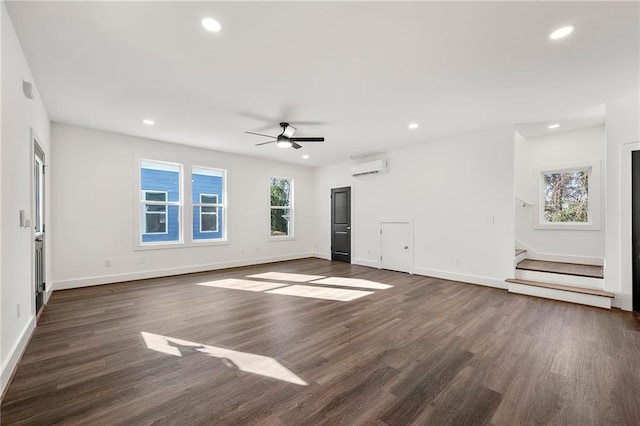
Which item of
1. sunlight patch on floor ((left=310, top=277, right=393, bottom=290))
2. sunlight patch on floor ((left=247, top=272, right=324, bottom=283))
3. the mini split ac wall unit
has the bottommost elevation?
sunlight patch on floor ((left=247, top=272, right=324, bottom=283))

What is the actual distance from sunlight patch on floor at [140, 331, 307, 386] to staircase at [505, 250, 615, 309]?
419 centimetres

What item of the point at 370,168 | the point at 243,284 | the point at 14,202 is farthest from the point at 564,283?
the point at 14,202

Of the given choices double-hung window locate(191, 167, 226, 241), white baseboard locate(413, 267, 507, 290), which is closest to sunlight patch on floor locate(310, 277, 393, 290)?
white baseboard locate(413, 267, 507, 290)

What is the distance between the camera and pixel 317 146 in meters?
6.01

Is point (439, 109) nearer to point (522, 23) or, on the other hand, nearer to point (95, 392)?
point (522, 23)

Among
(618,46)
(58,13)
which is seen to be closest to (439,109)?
(618,46)

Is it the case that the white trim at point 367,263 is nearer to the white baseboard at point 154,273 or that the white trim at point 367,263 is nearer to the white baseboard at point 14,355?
the white baseboard at point 154,273

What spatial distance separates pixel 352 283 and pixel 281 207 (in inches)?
144

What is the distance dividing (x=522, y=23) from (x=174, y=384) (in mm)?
3930

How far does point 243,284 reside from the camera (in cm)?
509

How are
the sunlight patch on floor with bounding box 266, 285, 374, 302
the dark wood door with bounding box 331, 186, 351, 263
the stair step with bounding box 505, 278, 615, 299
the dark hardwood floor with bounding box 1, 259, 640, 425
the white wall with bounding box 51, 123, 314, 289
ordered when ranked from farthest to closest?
1. the dark wood door with bounding box 331, 186, 351, 263
2. the white wall with bounding box 51, 123, 314, 289
3. the sunlight patch on floor with bounding box 266, 285, 374, 302
4. the stair step with bounding box 505, 278, 615, 299
5. the dark hardwood floor with bounding box 1, 259, 640, 425

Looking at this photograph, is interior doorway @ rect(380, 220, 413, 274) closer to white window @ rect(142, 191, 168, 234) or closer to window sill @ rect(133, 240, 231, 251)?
window sill @ rect(133, 240, 231, 251)

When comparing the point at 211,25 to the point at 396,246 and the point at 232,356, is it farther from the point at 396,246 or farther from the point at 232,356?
the point at 396,246

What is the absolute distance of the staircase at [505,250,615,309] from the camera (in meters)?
3.82
